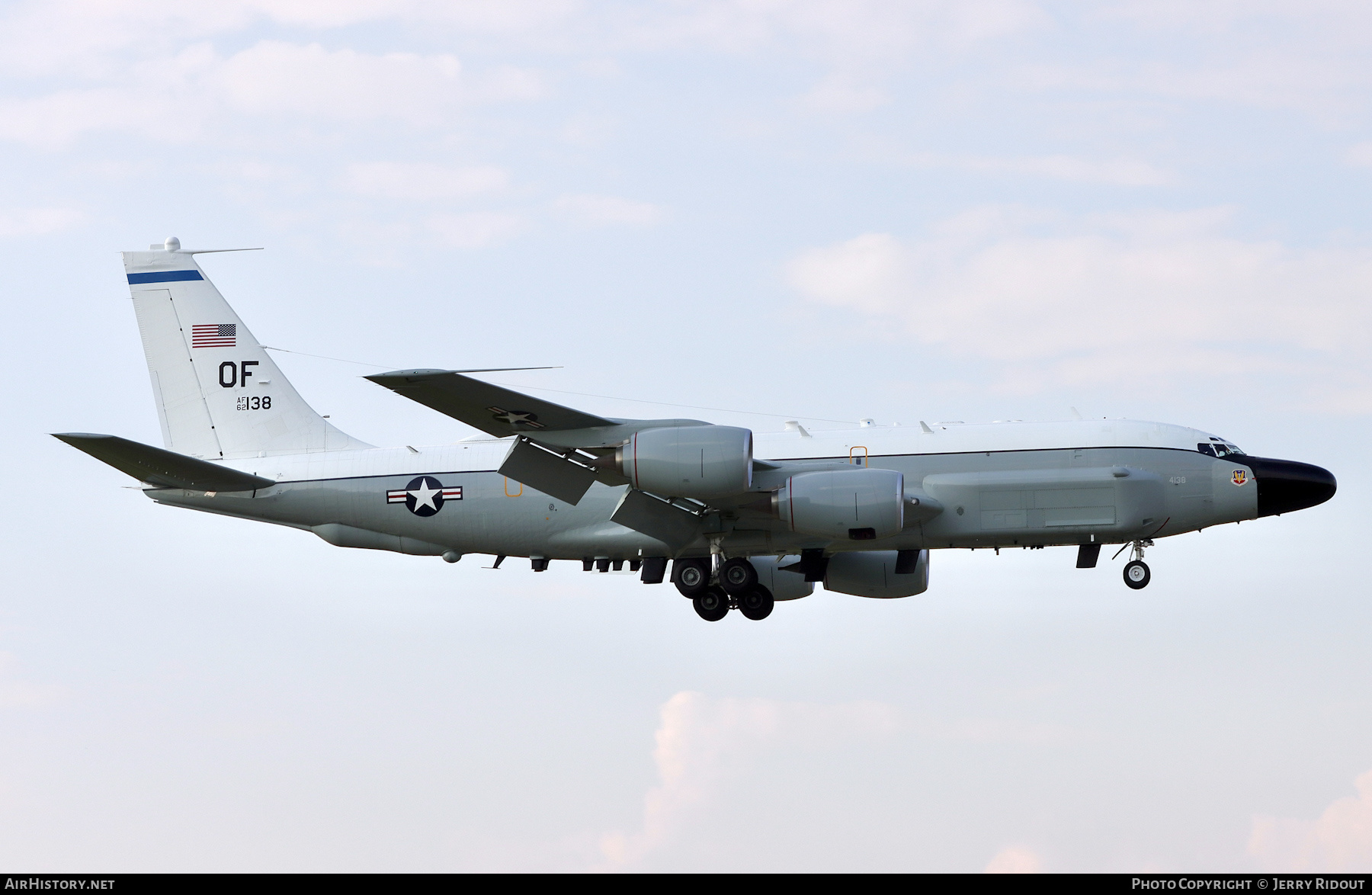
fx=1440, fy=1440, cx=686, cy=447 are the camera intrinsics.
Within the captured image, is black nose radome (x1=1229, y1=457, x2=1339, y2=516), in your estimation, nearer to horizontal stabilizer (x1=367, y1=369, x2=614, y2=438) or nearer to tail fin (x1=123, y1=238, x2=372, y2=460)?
horizontal stabilizer (x1=367, y1=369, x2=614, y2=438)

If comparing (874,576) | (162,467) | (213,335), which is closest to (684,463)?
(874,576)

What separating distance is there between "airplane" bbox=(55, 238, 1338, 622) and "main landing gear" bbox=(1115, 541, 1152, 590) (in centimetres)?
6

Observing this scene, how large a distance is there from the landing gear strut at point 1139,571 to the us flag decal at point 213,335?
81.3 ft

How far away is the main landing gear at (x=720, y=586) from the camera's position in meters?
35.7

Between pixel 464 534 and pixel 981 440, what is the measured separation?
42.6ft

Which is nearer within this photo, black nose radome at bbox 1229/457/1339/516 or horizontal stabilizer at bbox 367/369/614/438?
horizontal stabilizer at bbox 367/369/614/438

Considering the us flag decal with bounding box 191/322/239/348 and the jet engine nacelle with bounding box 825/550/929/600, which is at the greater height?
the us flag decal with bounding box 191/322/239/348

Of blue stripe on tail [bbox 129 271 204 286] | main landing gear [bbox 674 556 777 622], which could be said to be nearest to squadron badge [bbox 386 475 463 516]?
main landing gear [bbox 674 556 777 622]

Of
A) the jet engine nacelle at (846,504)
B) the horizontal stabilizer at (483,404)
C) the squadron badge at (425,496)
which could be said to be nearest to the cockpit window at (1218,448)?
the jet engine nacelle at (846,504)

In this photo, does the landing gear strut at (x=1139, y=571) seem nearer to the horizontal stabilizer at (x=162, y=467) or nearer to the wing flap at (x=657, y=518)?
the wing flap at (x=657, y=518)

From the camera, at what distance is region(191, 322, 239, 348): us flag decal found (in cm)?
4031

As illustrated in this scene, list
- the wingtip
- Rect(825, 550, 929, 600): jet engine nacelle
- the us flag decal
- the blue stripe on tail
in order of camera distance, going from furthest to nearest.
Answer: the blue stripe on tail, the us flag decal, Rect(825, 550, 929, 600): jet engine nacelle, the wingtip

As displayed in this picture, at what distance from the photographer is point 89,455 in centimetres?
3247

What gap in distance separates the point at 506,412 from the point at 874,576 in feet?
47.6
